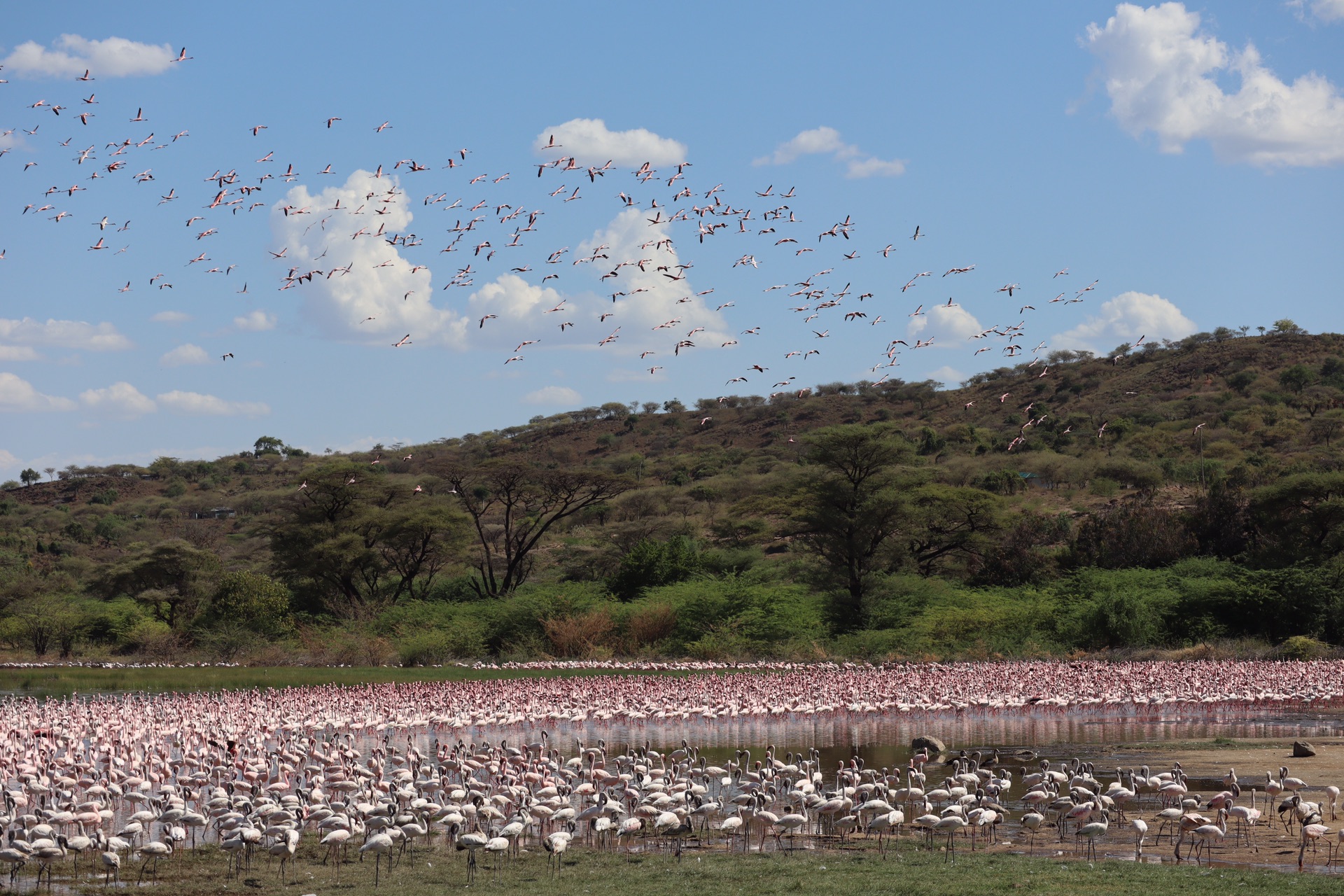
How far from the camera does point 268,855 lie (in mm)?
13117

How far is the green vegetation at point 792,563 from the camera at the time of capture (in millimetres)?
39250

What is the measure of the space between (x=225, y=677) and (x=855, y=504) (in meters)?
21.5

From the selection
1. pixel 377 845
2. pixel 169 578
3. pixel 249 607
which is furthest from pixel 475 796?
pixel 169 578

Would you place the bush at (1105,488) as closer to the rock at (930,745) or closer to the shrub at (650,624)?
the shrub at (650,624)

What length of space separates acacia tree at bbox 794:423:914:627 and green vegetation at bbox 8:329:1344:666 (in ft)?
0.26

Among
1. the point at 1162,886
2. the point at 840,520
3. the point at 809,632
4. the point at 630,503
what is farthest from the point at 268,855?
the point at 630,503

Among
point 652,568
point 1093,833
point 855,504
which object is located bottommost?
point 1093,833

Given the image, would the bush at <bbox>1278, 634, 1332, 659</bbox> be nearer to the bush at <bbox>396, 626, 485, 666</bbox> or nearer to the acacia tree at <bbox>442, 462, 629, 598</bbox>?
the bush at <bbox>396, 626, 485, 666</bbox>

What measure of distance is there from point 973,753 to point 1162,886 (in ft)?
30.8

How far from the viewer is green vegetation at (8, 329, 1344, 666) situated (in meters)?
39.2

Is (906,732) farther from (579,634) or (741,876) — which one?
(579,634)

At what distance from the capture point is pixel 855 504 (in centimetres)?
4409

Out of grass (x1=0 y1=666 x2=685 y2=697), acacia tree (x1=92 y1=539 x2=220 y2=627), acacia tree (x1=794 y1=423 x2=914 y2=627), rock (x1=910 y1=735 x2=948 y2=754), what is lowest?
grass (x1=0 y1=666 x2=685 y2=697)

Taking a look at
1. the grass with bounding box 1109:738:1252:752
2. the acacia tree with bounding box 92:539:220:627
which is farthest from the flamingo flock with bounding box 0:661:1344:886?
the acacia tree with bounding box 92:539:220:627
